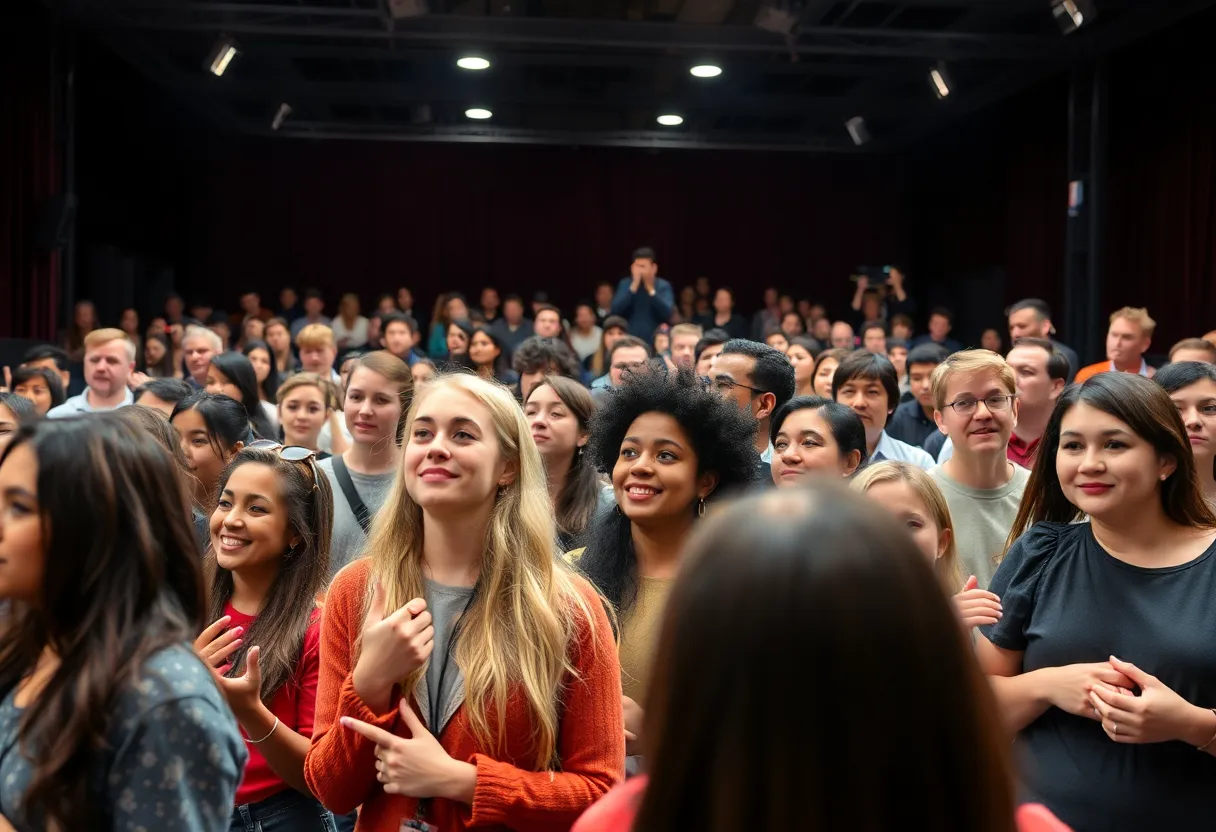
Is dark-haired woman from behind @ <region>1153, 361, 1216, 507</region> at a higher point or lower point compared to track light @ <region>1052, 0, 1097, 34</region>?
lower

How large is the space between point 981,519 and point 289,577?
210cm

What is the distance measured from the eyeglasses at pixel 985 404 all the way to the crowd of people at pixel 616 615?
0.03 metres

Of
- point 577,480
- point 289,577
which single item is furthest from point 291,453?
point 577,480

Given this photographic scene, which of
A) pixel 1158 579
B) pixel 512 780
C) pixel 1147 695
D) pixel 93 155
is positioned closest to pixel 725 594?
pixel 512 780

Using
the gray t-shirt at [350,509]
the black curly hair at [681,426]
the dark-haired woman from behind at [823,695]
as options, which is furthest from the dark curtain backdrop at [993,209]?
the dark-haired woman from behind at [823,695]

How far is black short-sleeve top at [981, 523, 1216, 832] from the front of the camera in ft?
7.61

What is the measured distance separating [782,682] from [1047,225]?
13547 millimetres

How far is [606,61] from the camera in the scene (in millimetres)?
11797

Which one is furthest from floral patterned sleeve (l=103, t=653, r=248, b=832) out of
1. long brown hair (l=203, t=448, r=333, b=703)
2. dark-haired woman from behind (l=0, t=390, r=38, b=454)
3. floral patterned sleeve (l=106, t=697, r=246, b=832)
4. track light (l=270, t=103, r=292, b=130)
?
track light (l=270, t=103, r=292, b=130)

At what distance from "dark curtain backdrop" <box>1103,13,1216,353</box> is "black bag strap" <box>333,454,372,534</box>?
899 centimetres

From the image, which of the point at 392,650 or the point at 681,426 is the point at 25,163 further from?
the point at 392,650

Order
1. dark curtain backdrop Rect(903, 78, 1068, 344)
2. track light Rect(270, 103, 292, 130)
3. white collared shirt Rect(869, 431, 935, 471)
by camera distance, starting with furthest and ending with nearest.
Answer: track light Rect(270, 103, 292, 130) < dark curtain backdrop Rect(903, 78, 1068, 344) < white collared shirt Rect(869, 431, 935, 471)

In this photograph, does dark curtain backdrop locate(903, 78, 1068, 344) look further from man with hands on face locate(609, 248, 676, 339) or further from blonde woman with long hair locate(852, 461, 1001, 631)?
blonde woman with long hair locate(852, 461, 1001, 631)

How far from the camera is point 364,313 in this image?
57.2 feet
